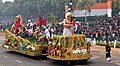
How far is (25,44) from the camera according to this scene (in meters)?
20.6

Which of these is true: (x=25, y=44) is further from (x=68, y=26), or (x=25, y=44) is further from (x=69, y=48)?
(x=69, y=48)

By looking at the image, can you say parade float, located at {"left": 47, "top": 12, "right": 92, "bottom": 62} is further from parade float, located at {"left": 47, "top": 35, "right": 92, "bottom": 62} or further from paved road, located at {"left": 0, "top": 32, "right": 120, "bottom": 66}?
paved road, located at {"left": 0, "top": 32, "right": 120, "bottom": 66}

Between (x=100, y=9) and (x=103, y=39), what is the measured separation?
35.9 meters

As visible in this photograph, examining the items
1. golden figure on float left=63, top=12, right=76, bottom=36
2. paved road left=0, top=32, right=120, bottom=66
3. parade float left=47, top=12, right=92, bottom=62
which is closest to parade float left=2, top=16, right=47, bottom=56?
paved road left=0, top=32, right=120, bottom=66

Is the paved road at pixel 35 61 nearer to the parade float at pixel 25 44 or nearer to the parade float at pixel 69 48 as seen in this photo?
the parade float at pixel 25 44

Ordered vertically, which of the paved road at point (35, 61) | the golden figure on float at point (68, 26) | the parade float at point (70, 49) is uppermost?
the golden figure on float at point (68, 26)

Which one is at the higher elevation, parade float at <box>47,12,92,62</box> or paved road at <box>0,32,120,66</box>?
parade float at <box>47,12,92,62</box>

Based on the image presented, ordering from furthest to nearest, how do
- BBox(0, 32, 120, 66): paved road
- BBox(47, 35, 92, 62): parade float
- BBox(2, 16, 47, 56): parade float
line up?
BBox(2, 16, 47, 56): parade float < BBox(0, 32, 120, 66): paved road < BBox(47, 35, 92, 62): parade float

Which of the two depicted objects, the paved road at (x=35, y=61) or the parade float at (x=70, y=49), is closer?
the parade float at (x=70, y=49)

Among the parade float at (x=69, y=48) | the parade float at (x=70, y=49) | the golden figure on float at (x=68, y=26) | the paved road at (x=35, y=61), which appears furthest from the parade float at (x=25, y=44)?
the golden figure on float at (x=68, y=26)

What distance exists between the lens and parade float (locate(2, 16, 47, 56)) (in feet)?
64.0

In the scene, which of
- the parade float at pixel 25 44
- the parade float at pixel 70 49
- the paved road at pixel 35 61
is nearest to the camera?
the parade float at pixel 70 49

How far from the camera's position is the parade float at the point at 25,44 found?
19516 millimetres

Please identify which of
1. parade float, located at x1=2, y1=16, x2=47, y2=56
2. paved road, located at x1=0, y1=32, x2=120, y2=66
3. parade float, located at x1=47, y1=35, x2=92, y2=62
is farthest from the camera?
parade float, located at x1=2, y1=16, x2=47, y2=56
